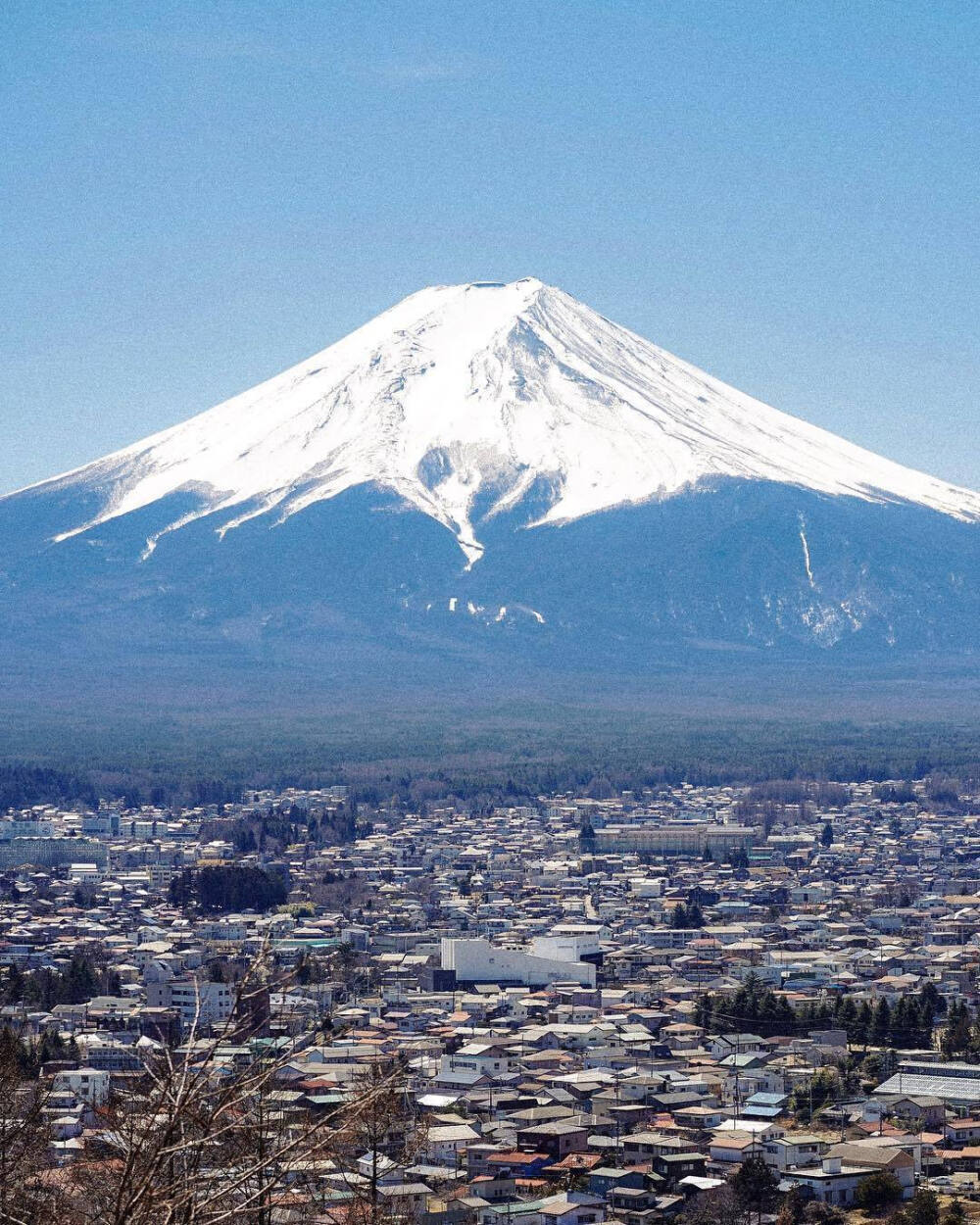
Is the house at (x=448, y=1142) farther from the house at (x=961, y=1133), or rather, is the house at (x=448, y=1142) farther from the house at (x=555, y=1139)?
the house at (x=961, y=1133)

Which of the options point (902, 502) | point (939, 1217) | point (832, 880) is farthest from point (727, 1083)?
point (902, 502)

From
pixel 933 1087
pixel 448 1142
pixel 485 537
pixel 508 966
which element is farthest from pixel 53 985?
pixel 485 537

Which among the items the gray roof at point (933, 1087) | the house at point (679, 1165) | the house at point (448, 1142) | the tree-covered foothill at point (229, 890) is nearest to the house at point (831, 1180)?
the house at point (679, 1165)

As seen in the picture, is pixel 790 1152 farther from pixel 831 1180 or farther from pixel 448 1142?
pixel 448 1142

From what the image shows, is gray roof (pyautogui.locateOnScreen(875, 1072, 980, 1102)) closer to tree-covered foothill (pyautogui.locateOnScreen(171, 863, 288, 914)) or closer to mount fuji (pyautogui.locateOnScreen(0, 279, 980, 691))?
tree-covered foothill (pyautogui.locateOnScreen(171, 863, 288, 914))

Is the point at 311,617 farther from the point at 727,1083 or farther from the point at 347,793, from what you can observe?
the point at 727,1083

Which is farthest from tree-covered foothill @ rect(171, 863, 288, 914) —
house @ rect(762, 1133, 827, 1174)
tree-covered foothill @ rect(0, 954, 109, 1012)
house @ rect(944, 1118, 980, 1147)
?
house @ rect(762, 1133, 827, 1174)
